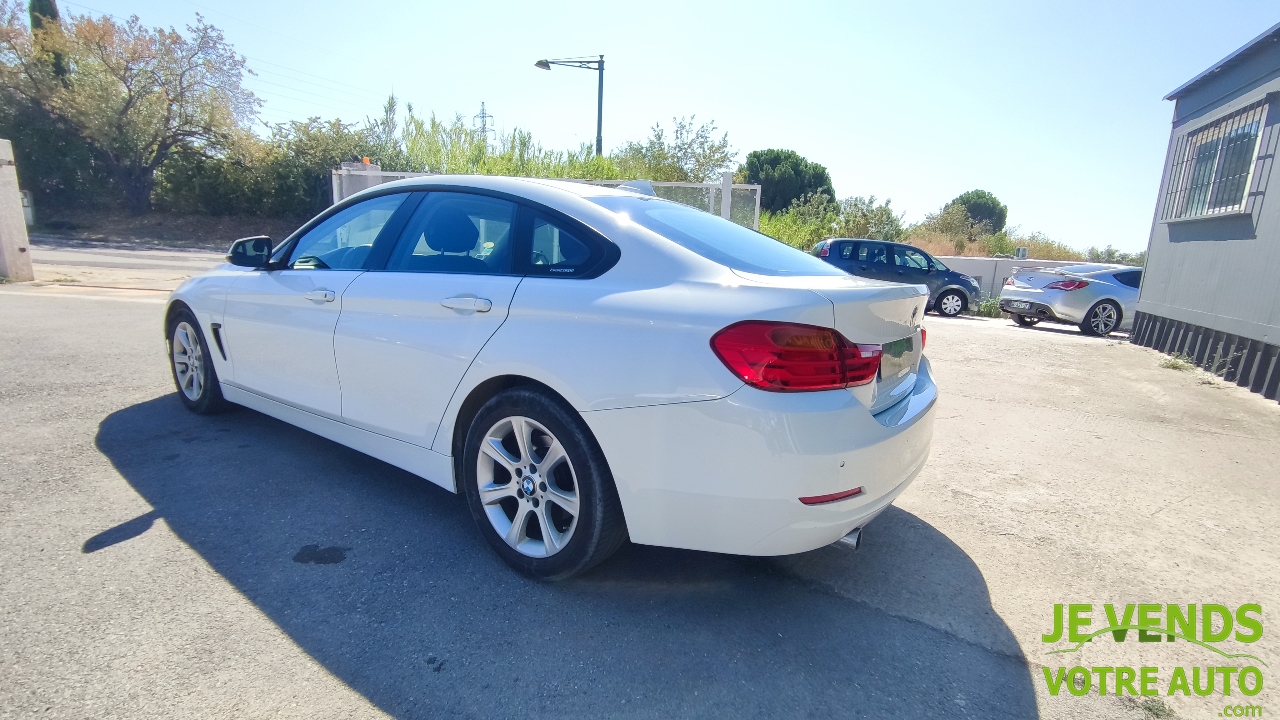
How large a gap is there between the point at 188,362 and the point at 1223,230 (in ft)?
35.3

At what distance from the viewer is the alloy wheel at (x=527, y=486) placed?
2.59m

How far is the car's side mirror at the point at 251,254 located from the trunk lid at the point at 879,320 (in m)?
3.05

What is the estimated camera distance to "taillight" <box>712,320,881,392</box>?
218 centimetres

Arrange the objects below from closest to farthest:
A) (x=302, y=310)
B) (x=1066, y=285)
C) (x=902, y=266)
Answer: (x=302, y=310), (x=1066, y=285), (x=902, y=266)

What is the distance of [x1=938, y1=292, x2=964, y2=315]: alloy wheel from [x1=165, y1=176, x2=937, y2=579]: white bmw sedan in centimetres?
1399

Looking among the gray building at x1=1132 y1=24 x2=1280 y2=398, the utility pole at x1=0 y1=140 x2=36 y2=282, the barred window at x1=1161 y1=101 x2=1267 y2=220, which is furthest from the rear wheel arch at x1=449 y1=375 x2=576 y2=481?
the utility pole at x1=0 y1=140 x2=36 y2=282

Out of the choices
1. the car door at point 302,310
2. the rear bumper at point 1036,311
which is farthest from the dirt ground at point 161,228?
the rear bumper at point 1036,311

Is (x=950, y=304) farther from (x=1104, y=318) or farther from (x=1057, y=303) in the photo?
(x=1104, y=318)

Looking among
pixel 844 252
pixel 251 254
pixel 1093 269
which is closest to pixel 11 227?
pixel 251 254

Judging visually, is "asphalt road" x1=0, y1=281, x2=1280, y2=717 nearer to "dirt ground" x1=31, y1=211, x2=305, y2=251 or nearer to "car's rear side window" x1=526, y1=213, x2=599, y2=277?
"car's rear side window" x1=526, y1=213, x2=599, y2=277

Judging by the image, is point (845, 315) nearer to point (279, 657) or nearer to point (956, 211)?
point (279, 657)

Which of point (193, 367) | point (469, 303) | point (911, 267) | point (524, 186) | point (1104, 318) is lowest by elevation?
point (193, 367)

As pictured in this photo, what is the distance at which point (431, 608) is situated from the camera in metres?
2.48

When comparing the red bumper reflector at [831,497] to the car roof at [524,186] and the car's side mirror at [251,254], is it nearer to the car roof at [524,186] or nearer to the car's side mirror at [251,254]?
the car roof at [524,186]
